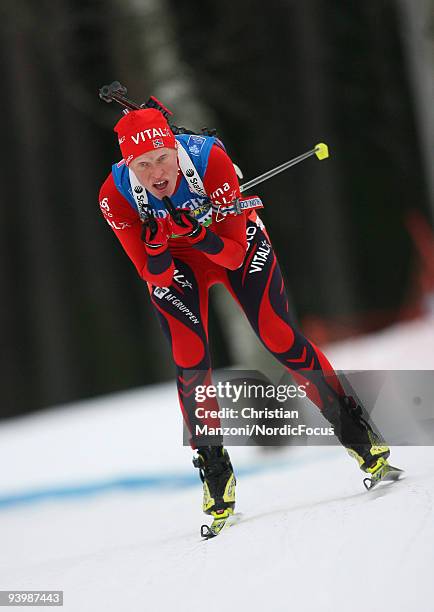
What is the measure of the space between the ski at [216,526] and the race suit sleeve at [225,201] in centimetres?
102

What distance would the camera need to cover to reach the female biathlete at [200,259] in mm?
3459

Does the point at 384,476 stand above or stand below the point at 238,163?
below

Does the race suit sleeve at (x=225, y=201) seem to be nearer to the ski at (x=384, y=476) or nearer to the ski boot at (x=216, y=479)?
the ski boot at (x=216, y=479)

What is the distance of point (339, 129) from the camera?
10.8 metres

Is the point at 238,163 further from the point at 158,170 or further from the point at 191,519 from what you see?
the point at 158,170

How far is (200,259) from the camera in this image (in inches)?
151

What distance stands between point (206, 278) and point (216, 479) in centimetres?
81

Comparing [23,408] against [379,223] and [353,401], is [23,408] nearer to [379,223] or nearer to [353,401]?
[379,223]

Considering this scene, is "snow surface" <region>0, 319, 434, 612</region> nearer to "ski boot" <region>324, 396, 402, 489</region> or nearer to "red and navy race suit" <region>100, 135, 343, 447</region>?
"ski boot" <region>324, 396, 402, 489</region>

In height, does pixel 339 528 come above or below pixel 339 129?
below

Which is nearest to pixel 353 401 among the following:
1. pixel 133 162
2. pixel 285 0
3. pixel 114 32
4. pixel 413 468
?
pixel 413 468

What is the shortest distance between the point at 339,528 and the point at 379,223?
9217mm

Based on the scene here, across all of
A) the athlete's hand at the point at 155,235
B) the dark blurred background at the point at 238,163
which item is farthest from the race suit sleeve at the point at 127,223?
the dark blurred background at the point at 238,163

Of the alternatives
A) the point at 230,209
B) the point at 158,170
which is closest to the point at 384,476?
the point at 230,209
